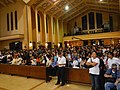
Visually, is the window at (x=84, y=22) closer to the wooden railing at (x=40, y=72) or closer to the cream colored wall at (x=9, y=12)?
the cream colored wall at (x=9, y=12)

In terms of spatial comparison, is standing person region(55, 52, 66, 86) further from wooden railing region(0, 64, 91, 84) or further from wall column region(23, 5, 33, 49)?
wall column region(23, 5, 33, 49)

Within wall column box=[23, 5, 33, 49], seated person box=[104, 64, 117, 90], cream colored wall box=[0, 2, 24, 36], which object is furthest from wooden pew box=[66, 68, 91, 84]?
cream colored wall box=[0, 2, 24, 36]

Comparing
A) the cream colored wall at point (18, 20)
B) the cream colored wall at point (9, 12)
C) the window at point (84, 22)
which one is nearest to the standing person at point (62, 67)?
the cream colored wall at point (18, 20)

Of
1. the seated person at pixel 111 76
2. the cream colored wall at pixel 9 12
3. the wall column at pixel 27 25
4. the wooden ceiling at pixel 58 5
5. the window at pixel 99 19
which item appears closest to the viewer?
the seated person at pixel 111 76

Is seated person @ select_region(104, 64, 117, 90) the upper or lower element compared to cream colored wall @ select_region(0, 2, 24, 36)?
lower

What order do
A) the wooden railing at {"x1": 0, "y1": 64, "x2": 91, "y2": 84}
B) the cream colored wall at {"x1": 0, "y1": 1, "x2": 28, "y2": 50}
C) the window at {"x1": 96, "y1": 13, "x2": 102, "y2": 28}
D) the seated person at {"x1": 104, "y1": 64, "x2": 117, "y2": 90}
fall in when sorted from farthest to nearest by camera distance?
the window at {"x1": 96, "y1": 13, "x2": 102, "y2": 28}, the cream colored wall at {"x1": 0, "y1": 1, "x2": 28, "y2": 50}, the wooden railing at {"x1": 0, "y1": 64, "x2": 91, "y2": 84}, the seated person at {"x1": 104, "y1": 64, "x2": 117, "y2": 90}

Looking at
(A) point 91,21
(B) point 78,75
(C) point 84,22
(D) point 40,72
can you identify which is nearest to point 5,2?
(C) point 84,22

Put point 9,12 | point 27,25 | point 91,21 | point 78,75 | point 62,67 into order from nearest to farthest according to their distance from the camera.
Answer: point 62,67
point 78,75
point 27,25
point 9,12
point 91,21

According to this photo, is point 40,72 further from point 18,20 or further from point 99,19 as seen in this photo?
point 99,19

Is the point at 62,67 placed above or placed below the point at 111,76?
above

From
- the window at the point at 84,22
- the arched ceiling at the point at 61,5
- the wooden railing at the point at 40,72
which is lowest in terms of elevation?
the wooden railing at the point at 40,72

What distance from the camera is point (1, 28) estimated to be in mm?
20516

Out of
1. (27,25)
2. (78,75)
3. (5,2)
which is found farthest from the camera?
(5,2)

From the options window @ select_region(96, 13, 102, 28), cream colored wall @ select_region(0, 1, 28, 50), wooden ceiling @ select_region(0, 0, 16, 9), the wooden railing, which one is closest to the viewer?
the wooden railing
